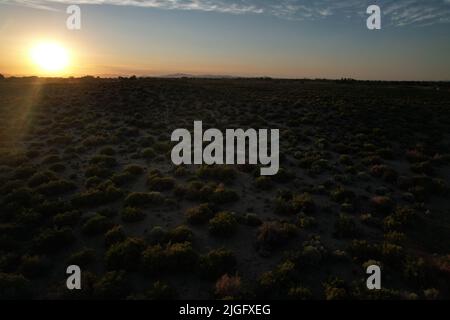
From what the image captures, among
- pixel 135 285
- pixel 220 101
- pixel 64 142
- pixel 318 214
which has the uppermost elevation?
pixel 220 101

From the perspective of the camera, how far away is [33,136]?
30.3 meters

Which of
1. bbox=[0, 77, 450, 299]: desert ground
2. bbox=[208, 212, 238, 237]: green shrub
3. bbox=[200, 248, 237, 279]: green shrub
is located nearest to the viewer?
bbox=[0, 77, 450, 299]: desert ground

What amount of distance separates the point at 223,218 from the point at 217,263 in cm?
289

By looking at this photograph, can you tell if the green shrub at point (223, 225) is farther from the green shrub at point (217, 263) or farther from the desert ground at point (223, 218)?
the green shrub at point (217, 263)

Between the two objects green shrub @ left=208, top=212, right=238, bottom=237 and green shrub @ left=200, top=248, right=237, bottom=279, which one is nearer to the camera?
green shrub @ left=200, top=248, right=237, bottom=279

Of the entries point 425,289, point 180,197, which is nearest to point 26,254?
point 180,197

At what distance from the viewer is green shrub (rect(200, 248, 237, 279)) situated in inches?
429

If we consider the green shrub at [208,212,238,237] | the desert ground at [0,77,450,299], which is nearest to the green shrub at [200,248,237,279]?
the desert ground at [0,77,450,299]

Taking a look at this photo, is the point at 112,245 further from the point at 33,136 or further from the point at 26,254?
the point at 33,136

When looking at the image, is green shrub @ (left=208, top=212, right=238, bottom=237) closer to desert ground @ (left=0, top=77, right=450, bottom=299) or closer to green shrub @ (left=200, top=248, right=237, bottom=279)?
desert ground @ (left=0, top=77, right=450, bottom=299)

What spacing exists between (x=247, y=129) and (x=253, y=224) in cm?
2063

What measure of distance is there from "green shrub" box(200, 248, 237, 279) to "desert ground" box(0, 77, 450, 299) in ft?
0.13

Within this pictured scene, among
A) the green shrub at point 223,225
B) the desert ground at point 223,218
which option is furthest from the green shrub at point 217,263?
the green shrub at point 223,225

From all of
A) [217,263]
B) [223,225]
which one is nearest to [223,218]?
[223,225]
